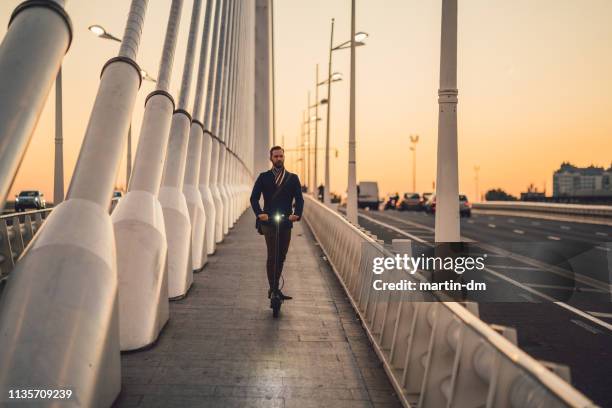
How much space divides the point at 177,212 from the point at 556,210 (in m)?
33.3

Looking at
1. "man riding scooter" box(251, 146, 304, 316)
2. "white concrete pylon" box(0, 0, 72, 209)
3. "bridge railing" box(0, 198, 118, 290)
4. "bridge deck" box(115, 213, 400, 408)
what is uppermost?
"white concrete pylon" box(0, 0, 72, 209)

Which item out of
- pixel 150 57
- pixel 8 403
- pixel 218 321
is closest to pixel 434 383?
pixel 8 403

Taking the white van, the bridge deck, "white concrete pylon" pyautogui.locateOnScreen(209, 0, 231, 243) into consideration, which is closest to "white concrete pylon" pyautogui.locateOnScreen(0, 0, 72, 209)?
the bridge deck

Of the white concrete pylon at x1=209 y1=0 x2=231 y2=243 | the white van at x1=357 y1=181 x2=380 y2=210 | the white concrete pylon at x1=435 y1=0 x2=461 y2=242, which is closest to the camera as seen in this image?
the white concrete pylon at x1=435 y1=0 x2=461 y2=242

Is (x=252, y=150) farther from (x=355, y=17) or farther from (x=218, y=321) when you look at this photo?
(x=218, y=321)

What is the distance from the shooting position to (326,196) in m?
34.4

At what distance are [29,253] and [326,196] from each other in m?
30.2

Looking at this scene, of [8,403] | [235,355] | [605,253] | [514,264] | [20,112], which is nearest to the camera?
[8,403]

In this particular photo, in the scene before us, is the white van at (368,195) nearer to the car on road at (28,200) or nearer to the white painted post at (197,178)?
the car on road at (28,200)

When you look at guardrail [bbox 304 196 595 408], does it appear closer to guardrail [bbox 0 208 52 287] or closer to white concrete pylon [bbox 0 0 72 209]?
white concrete pylon [bbox 0 0 72 209]

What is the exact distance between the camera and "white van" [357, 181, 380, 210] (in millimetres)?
61438

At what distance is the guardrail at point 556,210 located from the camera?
3197cm

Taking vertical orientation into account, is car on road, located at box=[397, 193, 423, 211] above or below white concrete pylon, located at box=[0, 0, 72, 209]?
below

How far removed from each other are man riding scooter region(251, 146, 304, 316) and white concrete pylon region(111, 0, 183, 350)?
1353 millimetres
